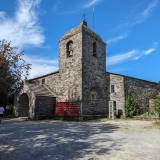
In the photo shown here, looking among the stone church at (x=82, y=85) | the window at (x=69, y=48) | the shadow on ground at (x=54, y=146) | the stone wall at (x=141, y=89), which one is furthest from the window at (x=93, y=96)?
the shadow on ground at (x=54, y=146)

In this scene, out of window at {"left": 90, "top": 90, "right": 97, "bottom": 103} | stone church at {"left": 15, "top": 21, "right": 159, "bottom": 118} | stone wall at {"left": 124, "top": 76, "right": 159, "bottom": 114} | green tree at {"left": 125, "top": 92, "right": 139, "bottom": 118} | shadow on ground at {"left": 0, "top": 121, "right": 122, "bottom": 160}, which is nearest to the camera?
shadow on ground at {"left": 0, "top": 121, "right": 122, "bottom": 160}

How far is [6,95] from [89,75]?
14497 millimetres

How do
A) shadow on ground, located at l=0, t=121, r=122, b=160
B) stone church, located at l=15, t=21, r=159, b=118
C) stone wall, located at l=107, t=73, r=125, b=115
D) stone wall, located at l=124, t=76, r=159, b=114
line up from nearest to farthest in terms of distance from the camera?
shadow on ground, located at l=0, t=121, r=122, b=160 → stone church, located at l=15, t=21, r=159, b=118 → stone wall, located at l=107, t=73, r=125, b=115 → stone wall, located at l=124, t=76, r=159, b=114

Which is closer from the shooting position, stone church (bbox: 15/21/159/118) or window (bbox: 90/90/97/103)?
stone church (bbox: 15/21/159/118)

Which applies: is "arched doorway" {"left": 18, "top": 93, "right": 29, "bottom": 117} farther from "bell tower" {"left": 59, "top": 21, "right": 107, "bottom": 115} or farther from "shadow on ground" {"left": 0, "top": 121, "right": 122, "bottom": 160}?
"shadow on ground" {"left": 0, "top": 121, "right": 122, "bottom": 160}

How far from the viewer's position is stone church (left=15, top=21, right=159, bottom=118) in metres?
27.7

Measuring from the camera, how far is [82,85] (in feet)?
88.7

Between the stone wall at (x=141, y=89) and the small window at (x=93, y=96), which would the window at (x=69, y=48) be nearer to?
the small window at (x=93, y=96)

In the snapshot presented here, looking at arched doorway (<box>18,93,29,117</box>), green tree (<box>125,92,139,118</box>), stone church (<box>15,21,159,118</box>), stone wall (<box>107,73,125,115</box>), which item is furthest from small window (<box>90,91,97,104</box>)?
arched doorway (<box>18,93,29,117</box>)

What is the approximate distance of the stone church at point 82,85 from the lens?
27656mm

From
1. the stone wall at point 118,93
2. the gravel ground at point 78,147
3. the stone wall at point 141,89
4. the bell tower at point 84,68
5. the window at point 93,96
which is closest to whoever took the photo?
the gravel ground at point 78,147

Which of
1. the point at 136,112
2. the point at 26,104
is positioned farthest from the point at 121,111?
the point at 26,104

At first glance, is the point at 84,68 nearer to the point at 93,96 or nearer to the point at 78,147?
the point at 93,96

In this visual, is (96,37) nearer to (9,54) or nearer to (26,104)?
(9,54)
